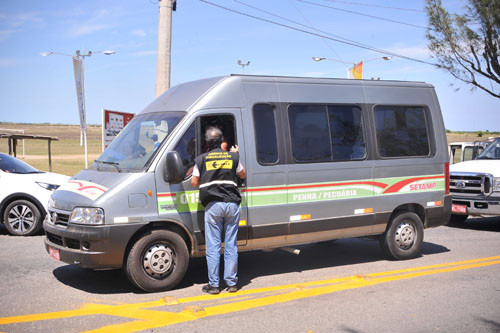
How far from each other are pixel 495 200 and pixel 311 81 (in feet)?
19.0

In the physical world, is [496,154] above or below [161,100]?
below

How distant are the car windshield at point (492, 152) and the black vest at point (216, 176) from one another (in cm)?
839

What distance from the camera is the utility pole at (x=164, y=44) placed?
46.4ft

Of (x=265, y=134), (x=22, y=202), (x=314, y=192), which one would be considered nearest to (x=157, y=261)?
(x=265, y=134)

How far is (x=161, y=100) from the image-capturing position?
750cm

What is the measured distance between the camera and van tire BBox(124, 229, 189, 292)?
20.3 feet

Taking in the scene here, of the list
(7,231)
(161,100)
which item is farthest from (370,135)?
(7,231)

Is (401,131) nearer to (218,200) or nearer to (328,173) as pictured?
(328,173)

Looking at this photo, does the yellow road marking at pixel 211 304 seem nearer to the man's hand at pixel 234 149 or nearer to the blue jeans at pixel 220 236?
the blue jeans at pixel 220 236

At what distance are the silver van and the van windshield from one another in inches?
0.8

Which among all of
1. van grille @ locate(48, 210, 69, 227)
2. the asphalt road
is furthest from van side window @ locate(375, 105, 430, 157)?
van grille @ locate(48, 210, 69, 227)

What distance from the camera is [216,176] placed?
20.5ft

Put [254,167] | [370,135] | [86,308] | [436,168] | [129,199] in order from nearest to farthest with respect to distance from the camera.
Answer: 1. [86,308]
2. [129,199]
3. [254,167]
4. [370,135]
5. [436,168]

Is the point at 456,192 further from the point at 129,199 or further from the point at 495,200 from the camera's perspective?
the point at 129,199
